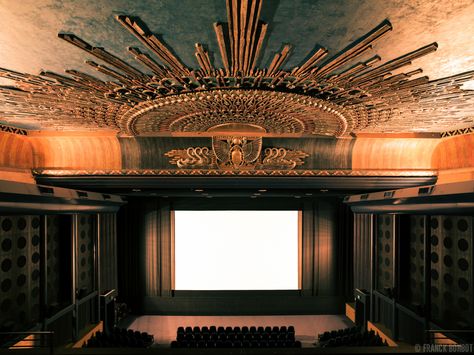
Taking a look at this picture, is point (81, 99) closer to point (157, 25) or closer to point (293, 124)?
point (157, 25)

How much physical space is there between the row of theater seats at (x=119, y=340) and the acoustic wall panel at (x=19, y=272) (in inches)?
68.4

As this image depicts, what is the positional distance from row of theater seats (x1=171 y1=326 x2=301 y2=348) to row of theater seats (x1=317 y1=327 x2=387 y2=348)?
104 cm

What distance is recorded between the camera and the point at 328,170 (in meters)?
6.39

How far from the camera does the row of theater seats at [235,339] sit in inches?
312

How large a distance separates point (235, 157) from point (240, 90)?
130 inches

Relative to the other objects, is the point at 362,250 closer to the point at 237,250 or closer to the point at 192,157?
the point at 237,250

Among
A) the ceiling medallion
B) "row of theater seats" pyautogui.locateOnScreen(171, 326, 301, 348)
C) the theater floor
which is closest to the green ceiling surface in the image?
the ceiling medallion

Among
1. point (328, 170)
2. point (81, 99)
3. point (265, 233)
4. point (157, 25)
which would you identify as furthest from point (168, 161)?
point (265, 233)

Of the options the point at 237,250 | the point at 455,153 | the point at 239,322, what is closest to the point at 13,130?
the point at 237,250

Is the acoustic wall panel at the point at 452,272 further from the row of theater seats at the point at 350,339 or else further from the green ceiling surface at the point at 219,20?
the green ceiling surface at the point at 219,20

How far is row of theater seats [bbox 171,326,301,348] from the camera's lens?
793cm

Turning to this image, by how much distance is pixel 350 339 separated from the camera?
26.1 feet

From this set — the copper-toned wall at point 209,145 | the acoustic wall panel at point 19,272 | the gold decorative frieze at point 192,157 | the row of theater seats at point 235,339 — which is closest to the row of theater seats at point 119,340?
the row of theater seats at point 235,339

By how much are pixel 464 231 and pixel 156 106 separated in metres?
7.32
